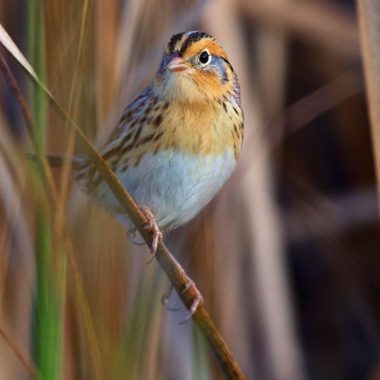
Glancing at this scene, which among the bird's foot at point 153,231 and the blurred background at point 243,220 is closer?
the blurred background at point 243,220

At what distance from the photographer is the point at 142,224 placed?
947mm

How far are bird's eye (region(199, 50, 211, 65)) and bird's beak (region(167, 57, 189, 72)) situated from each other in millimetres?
44

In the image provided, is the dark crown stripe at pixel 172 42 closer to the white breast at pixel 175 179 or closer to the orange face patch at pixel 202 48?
the orange face patch at pixel 202 48

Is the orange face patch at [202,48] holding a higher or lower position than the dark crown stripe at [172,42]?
lower

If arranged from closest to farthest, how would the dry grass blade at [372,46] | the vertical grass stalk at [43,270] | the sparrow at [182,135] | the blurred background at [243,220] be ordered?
the vertical grass stalk at [43,270] → the blurred background at [243,220] → the dry grass blade at [372,46] → the sparrow at [182,135]

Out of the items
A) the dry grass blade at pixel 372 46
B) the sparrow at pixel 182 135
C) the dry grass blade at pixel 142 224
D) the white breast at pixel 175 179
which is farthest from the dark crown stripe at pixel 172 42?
the dry grass blade at pixel 142 224

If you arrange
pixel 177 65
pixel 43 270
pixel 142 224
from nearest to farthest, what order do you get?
pixel 43 270 → pixel 142 224 → pixel 177 65

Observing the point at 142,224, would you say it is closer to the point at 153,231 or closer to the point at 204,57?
the point at 153,231

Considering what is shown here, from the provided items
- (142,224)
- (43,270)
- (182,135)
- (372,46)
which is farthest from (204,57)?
(43,270)

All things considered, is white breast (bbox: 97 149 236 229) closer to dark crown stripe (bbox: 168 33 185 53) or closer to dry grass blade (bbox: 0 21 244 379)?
dark crown stripe (bbox: 168 33 185 53)

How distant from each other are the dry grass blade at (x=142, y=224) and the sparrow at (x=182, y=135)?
1.19 feet

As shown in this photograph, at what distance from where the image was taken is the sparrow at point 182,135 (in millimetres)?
1425

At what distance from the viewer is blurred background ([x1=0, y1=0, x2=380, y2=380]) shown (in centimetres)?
95

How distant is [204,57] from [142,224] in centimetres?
55
